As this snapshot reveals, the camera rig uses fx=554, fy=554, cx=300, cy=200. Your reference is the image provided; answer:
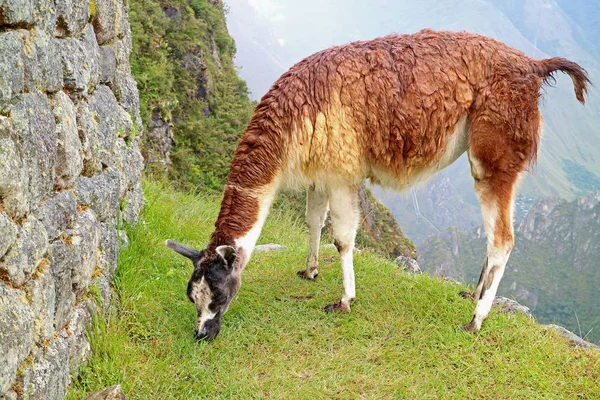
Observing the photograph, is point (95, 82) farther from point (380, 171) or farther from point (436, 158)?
point (436, 158)

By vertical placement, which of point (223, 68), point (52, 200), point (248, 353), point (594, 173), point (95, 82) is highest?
point (95, 82)

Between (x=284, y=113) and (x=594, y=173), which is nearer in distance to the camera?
(x=284, y=113)

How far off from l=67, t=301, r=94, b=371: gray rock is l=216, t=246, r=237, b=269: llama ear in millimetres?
1050

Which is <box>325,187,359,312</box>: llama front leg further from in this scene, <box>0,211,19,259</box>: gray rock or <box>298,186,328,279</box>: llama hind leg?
<box>0,211,19,259</box>: gray rock

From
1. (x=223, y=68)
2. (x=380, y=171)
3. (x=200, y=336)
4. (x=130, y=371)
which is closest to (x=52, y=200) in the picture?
(x=130, y=371)

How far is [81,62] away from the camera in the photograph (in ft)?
13.0

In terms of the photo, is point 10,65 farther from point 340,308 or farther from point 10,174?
point 340,308

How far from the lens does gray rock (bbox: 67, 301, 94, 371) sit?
11.8 feet

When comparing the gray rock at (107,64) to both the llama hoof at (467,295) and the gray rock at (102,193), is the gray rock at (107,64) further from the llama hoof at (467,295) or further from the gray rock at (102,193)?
the llama hoof at (467,295)

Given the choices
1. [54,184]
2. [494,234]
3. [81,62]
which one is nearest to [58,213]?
[54,184]

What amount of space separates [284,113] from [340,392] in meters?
2.35

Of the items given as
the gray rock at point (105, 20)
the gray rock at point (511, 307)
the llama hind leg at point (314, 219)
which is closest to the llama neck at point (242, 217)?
the llama hind leg at point (314, 219)

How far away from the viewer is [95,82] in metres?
4.49

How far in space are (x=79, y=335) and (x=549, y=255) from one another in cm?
6836
